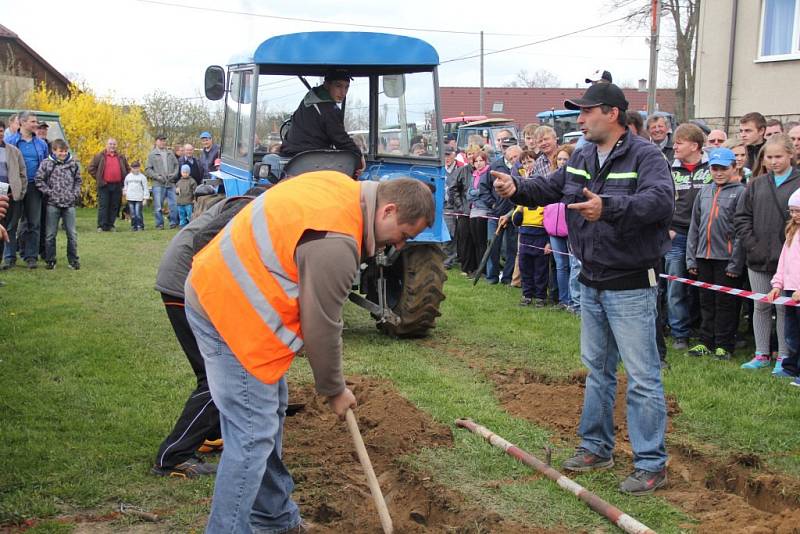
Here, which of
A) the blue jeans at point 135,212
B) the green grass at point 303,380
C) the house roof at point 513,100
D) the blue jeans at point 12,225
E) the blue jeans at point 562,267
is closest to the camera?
the green grass at point 303,380

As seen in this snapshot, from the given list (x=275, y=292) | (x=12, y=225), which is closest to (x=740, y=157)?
(x=275, y=292)

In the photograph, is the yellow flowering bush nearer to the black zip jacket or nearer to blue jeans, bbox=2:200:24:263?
blue jeans, bbox=2:200:24:263

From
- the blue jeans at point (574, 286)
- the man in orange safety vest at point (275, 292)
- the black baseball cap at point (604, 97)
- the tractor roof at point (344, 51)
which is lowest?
the blue jeans at point (574, 286)

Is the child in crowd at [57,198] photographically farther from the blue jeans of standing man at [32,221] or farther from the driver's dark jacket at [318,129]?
the driver's dark jacket at [318,129]

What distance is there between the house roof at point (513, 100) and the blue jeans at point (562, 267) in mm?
35694

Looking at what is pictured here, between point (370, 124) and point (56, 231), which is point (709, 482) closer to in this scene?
point (370, 124)

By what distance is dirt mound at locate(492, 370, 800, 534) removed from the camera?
4.48 meters

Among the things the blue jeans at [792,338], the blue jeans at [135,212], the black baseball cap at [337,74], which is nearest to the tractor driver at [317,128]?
the black baseball cap at [337,74]

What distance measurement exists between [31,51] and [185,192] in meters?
28.8

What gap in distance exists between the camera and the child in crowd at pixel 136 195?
821 inches

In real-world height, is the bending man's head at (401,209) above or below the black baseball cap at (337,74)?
below

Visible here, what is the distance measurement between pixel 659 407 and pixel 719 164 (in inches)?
156

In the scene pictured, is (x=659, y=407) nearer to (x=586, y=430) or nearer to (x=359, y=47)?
(x=586, y=430)

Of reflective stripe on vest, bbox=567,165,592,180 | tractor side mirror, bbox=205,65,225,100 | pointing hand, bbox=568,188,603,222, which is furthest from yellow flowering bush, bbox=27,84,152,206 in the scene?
pointing hand, bbox=568,188,603,222
